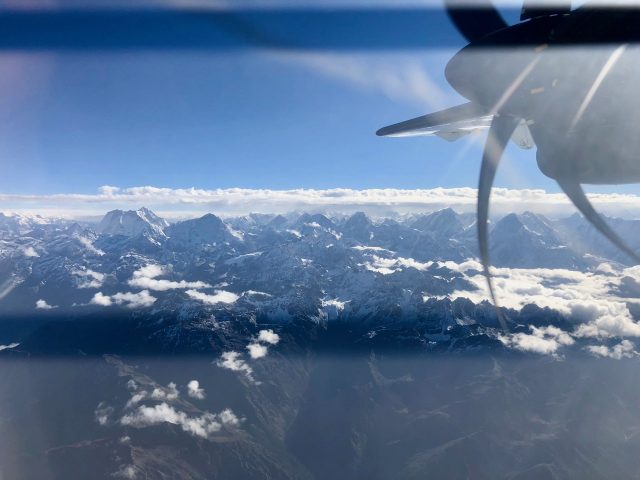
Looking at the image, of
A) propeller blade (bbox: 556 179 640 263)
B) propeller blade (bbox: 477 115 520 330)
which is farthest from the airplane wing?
propeller blade (bbox: 556 179 640 263)

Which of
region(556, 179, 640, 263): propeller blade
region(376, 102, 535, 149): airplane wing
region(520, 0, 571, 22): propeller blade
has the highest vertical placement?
region(520, 0, 571, 22): propeller blade

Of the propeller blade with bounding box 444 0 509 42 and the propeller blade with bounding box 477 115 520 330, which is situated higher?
the propeller blade with bounding box 444 0 509 42

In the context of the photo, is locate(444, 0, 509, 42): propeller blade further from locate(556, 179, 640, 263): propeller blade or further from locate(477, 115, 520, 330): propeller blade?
locate(556, 179, 640, 263): propeller blade

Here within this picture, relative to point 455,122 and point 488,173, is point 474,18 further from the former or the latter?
point 488,173

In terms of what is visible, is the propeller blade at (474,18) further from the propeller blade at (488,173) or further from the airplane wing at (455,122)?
the propeller blade at (488,173)

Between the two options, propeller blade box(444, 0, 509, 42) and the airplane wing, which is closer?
propeller blade box(444, 0, 509, 42)

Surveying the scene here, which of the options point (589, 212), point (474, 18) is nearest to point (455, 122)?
point (474, 18)
